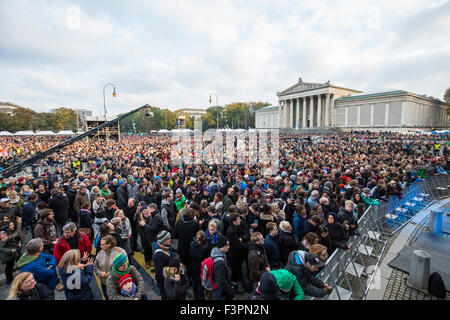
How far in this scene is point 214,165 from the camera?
1287 centimetres

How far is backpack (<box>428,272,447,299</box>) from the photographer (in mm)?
4059

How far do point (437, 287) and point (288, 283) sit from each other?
345 cm

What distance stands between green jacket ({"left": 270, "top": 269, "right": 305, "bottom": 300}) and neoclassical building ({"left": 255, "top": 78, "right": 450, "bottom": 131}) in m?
64.5

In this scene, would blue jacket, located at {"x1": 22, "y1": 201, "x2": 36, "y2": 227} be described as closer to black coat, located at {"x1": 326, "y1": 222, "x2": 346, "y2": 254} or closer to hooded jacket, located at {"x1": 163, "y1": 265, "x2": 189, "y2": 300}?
hooded jacket, located at {"x1": 163, "y1": 265, "x2": 189, "y2": 300}

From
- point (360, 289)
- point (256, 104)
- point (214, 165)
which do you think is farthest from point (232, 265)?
point (256, 104)

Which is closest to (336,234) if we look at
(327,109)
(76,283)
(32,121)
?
(76,283)

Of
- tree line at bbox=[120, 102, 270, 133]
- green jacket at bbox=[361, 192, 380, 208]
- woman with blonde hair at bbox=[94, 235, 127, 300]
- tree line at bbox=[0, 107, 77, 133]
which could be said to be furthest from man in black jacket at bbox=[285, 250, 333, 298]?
tree line at bbox=[120, 102, 270, 133]

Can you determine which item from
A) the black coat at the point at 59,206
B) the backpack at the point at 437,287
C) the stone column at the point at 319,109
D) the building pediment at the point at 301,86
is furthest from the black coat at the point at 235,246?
the stone column at the point at 319,109

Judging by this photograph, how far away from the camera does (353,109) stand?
61812mm

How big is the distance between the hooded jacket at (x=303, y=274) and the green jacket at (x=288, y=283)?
0.08 m

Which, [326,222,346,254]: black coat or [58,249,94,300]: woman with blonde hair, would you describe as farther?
[326,222,346,254]: black coat

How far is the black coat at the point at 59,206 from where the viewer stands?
5.93m

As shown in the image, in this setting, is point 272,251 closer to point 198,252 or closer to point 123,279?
point 198,252
